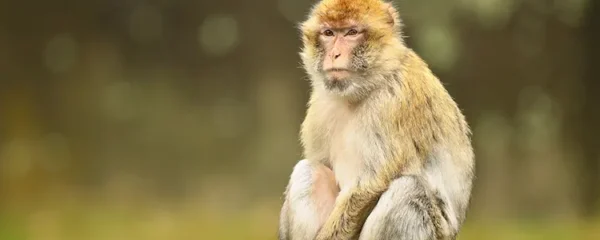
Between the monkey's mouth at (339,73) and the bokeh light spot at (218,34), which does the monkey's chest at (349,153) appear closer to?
the monkey's mouth at (339,73)

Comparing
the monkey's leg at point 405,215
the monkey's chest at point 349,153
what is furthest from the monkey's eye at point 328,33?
the monkey's leg at point 405,215

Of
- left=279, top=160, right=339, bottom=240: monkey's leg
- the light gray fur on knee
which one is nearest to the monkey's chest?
left=279, top=160, right=339, bottom=240: monkey's leg

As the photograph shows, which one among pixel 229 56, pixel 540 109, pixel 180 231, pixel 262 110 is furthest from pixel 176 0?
pixel 540 109

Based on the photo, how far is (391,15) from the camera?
6.23m

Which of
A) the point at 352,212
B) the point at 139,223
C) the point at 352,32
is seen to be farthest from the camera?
the point at 139,223

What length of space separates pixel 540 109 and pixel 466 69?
926mm

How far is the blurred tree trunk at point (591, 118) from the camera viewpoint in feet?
32.0

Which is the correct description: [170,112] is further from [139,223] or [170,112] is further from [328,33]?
[328,33]

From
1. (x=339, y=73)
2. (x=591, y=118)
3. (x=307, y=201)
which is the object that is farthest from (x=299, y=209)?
(x=591, y=118)

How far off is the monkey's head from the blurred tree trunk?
4271mm

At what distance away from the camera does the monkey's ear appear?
6195 millimetres

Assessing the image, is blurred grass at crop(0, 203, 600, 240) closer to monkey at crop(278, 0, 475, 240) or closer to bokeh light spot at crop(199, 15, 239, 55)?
bokeh light spot at crop(199, 15, 239, 55)

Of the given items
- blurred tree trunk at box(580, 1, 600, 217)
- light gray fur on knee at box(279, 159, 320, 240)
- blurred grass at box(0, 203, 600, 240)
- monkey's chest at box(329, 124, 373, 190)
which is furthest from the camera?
blurred tree trunk at box(580, 1, 600, 217)

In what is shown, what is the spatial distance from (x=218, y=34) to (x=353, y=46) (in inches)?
142
